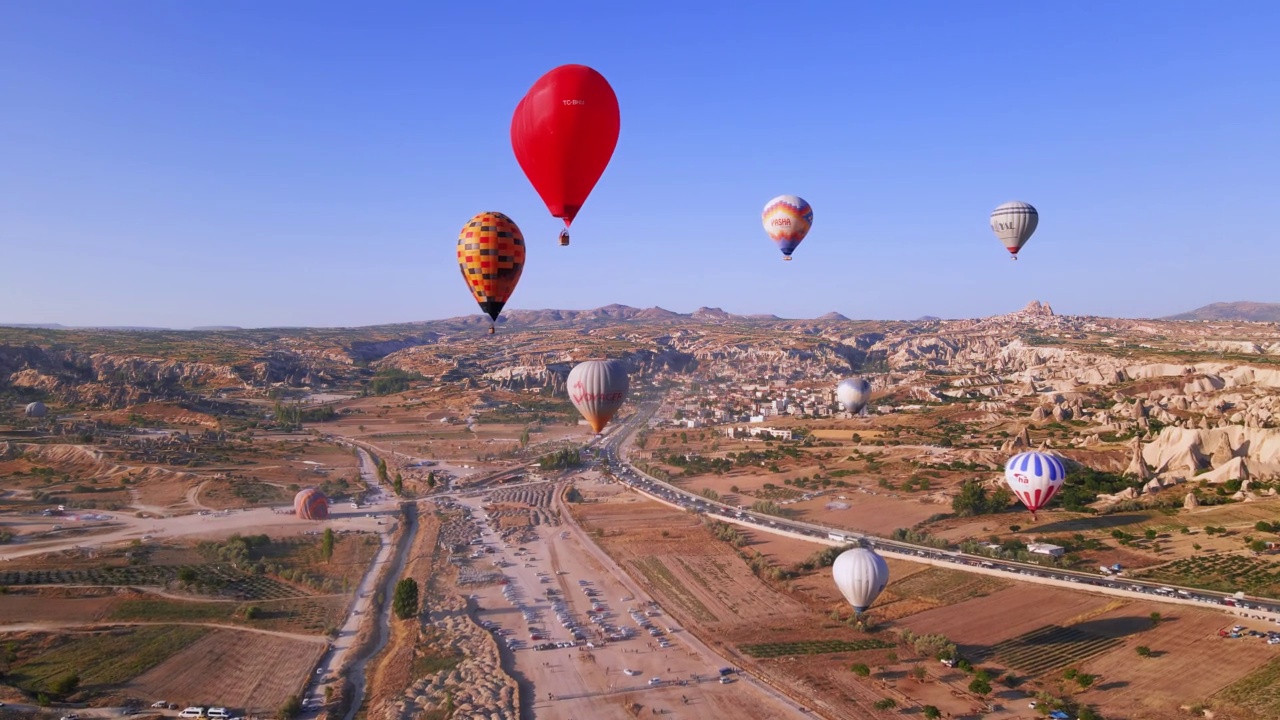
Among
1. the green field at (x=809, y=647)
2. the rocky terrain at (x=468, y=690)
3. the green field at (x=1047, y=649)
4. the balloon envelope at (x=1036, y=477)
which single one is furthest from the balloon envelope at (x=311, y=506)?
the balloon envelope at (x=1036, y=477)

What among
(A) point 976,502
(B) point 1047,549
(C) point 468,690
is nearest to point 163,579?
(C) point 468,690

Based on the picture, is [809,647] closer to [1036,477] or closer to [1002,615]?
[1002,615]

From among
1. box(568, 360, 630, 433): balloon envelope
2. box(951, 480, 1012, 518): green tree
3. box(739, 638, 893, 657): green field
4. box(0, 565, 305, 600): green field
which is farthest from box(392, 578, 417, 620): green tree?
box(951, 480, 1012, 518): green tree

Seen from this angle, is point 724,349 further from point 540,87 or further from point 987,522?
point 540,87

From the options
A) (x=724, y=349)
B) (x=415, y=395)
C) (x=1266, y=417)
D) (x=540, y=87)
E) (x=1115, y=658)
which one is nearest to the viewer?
(x=540, y=87)

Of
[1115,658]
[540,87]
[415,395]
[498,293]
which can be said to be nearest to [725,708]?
[1115,658]
